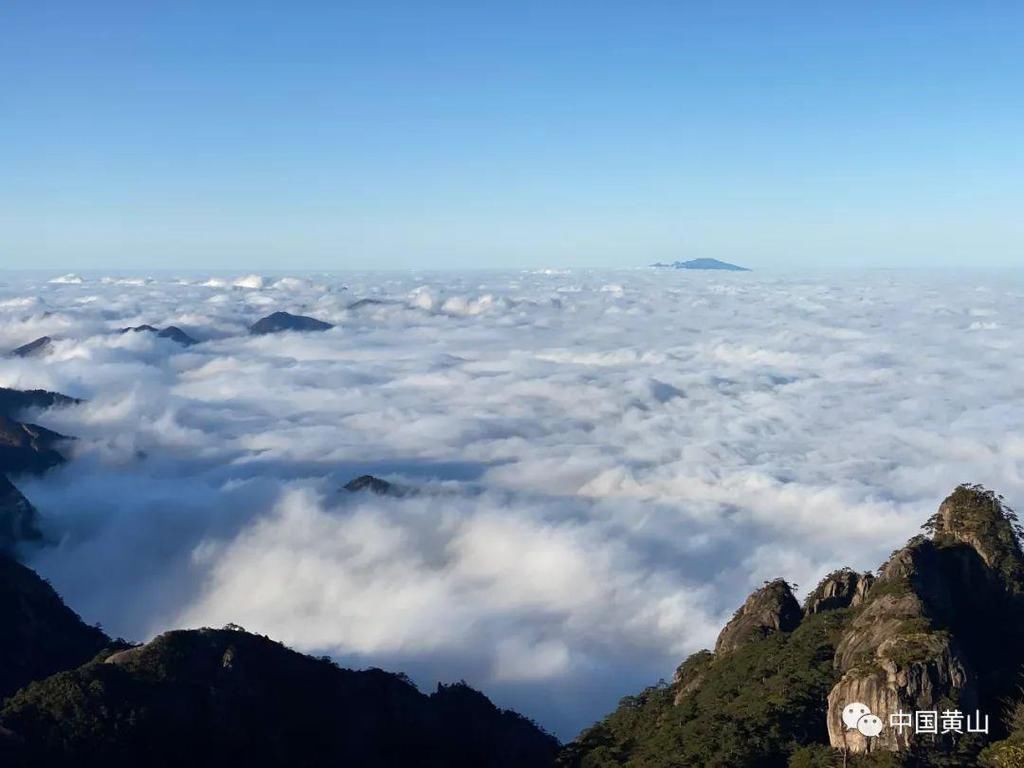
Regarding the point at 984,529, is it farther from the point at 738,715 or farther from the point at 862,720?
the point at 738,715

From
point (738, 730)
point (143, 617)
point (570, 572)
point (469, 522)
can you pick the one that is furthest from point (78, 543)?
point (738, 730)

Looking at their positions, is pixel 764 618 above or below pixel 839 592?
below

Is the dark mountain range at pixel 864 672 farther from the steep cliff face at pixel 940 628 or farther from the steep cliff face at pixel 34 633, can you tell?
the steep cliff face at pixel 34 633

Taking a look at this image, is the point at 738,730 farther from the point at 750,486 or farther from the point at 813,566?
the point at 750,486

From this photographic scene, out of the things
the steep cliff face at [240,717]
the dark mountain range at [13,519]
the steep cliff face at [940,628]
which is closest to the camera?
the steep cliff face at [940,628]

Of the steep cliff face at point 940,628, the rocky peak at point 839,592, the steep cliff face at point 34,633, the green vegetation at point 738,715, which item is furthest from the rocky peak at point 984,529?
the steep cliff face at point 34,633

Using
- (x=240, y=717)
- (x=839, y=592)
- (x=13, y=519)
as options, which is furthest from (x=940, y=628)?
(x=13, y=519)

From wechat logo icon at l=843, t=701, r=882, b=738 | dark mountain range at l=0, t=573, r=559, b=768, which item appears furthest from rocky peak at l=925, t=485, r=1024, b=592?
dark mountain range at l=0, t=573, r=559, b=768
